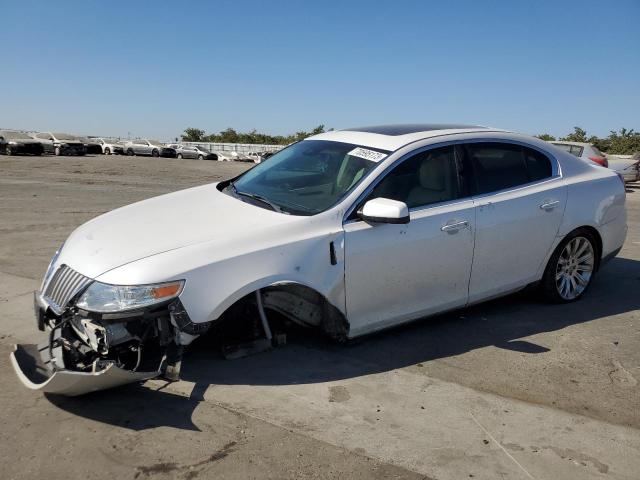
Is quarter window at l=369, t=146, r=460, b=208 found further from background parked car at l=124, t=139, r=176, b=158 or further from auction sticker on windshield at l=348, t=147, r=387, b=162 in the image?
background parked car at l=124, t=139, r=176, b=158

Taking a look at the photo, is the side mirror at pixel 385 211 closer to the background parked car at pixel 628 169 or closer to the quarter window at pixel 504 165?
the quarter window at pixel 504 165

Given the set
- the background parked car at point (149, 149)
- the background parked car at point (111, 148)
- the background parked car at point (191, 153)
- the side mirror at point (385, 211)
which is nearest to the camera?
the side mirror at point (385, 211)

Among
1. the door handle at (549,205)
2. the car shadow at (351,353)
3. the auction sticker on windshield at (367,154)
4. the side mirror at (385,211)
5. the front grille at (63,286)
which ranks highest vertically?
the auction sticker on windshield at (367,154)

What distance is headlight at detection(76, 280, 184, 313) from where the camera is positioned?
3387mm

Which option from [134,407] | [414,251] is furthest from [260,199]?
[134,407]

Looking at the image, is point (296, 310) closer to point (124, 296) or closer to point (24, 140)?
point (124, 296)

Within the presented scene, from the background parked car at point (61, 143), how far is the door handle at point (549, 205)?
37324mm

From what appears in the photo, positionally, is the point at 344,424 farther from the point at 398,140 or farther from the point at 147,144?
the point at 147,144

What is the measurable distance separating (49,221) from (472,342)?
7.75 metres

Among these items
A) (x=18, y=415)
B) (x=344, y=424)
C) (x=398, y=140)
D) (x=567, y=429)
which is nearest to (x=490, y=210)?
(x=398, y=140)

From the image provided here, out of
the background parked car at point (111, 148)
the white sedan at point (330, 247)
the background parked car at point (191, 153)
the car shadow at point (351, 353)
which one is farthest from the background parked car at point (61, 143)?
the car shadow at point (351, 353)

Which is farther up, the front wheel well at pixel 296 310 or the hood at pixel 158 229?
the hood at pixel 158 229

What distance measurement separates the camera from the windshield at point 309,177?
4.31 m

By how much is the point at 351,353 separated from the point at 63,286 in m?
2.02
